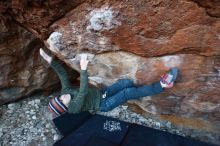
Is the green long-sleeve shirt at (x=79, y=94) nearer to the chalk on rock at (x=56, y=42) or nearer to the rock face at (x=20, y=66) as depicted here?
the chalk on rock at (x=56, y=42)

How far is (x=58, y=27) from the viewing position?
8.35 ft

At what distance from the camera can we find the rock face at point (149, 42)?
7.35ft

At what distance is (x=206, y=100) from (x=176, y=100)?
270mm

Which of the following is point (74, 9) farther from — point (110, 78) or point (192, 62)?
point (192, 62)

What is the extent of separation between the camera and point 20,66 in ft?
10.8

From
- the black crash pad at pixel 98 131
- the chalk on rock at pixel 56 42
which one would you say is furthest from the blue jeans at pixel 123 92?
the chalk on rock at pixel 56 42

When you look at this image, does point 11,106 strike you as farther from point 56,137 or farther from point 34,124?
point 56,137

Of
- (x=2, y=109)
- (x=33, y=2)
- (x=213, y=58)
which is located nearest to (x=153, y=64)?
(x=213, y=58)

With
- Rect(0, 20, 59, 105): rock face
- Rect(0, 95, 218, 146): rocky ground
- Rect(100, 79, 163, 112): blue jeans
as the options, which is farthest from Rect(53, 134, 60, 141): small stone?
Rect(0, 20, 59, 105): rock face

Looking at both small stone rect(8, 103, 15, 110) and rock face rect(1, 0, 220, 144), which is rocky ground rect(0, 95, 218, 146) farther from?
rock face rect(1, 0, 220, 144)

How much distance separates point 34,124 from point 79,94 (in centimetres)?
75

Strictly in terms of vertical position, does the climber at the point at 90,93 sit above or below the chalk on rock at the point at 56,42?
below

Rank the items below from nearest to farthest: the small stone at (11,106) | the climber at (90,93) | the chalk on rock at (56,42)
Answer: the chalk on rock at (56,42)
the climber at (90,93)
the small stone at (11,106)

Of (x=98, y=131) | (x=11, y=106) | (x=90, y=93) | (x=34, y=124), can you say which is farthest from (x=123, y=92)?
(x=11, y=106)
